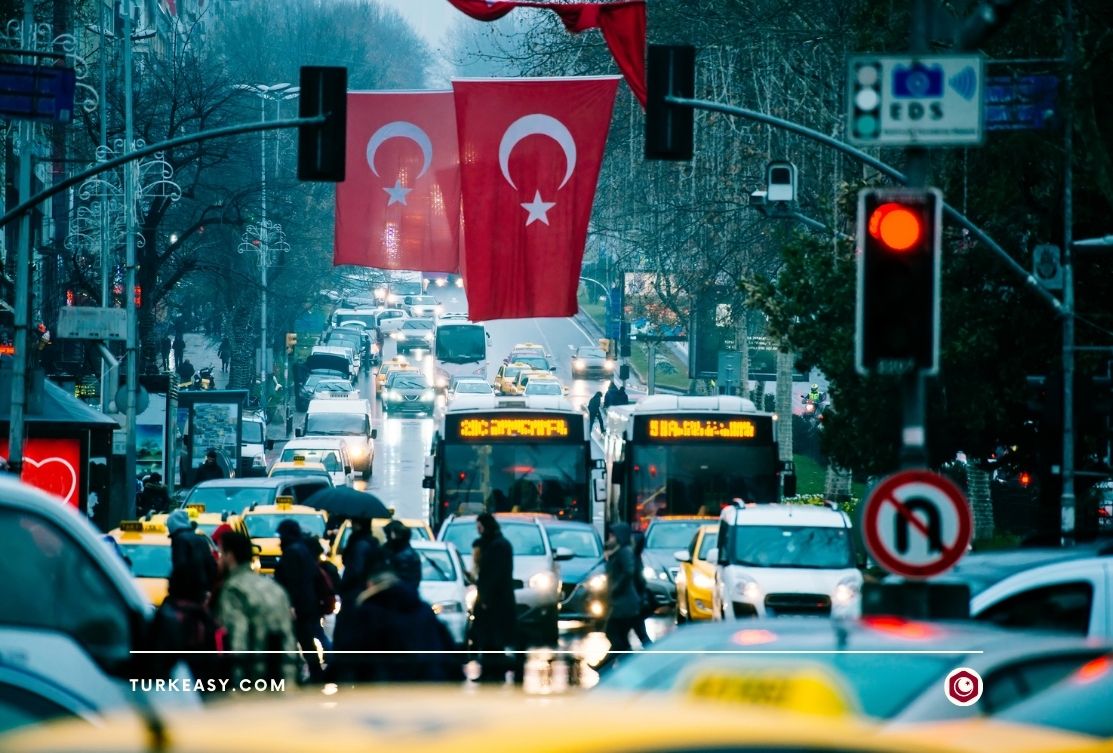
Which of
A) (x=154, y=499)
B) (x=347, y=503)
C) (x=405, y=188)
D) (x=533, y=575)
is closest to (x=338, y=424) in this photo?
(x=154, y=499)

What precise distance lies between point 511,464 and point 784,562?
944cm

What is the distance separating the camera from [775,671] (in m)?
5.29

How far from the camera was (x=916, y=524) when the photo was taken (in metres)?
10.2

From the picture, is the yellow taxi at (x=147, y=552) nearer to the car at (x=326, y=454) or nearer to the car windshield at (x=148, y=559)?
the car windshield at (x=148, y=559)

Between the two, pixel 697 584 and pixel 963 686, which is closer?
pixel 963 686

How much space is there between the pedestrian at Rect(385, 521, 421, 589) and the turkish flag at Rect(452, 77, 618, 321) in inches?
371

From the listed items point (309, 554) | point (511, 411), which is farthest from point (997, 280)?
point (309, 554)

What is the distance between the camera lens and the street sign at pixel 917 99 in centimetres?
1166

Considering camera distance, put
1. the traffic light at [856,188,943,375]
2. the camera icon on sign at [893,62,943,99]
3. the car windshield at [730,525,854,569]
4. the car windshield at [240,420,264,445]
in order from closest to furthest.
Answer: the traffic light at [856,188,943,375], the camera icon on sign at [893,62,943,99], the car windshield at [730,525,854,569], the car windshield at [240,420,264,445]

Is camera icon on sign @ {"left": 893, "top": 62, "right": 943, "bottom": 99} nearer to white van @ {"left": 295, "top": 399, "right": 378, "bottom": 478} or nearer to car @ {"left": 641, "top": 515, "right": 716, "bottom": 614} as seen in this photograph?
car @ {"left": 641, "top": 515, "right": 716, "bottom": 614}

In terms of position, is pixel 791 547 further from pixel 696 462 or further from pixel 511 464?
pixel 511 464

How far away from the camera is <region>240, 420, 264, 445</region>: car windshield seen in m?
56.5

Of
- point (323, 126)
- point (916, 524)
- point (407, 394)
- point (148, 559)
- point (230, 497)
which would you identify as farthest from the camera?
point (407, 394)

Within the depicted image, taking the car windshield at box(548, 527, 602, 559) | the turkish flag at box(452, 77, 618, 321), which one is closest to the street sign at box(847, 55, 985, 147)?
the turkish flag at box(452, 77, 618, 321)
